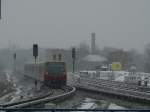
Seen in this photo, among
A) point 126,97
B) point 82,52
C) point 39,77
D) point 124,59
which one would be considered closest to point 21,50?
point 82,52

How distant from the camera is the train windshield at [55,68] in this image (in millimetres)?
37688

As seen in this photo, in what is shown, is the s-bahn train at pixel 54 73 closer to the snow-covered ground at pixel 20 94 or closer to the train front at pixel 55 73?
the train front at pixel 55 73

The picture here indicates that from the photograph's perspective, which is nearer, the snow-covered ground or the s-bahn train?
the snow-covered ground

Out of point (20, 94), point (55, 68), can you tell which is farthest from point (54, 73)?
point (20, 94)

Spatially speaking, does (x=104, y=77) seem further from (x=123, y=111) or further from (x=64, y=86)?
(x=123, y=111)

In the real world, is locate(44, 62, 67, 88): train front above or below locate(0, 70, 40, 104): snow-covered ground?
above

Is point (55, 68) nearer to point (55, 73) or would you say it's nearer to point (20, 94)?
point (55, 73)

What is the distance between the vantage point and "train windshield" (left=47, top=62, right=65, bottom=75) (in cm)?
3769

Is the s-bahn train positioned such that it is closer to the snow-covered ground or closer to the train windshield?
the train windshield

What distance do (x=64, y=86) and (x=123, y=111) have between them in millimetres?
25858

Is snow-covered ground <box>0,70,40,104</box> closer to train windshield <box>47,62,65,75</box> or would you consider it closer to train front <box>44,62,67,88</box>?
train front <box>44,62,67,88</box>

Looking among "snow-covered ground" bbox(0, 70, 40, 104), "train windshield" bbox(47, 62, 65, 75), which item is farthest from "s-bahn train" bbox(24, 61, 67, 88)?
"snow-covered ground" bbox(0, 70, 40, 104)

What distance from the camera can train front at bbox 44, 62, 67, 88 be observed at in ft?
123

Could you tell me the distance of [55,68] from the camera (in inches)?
1487
